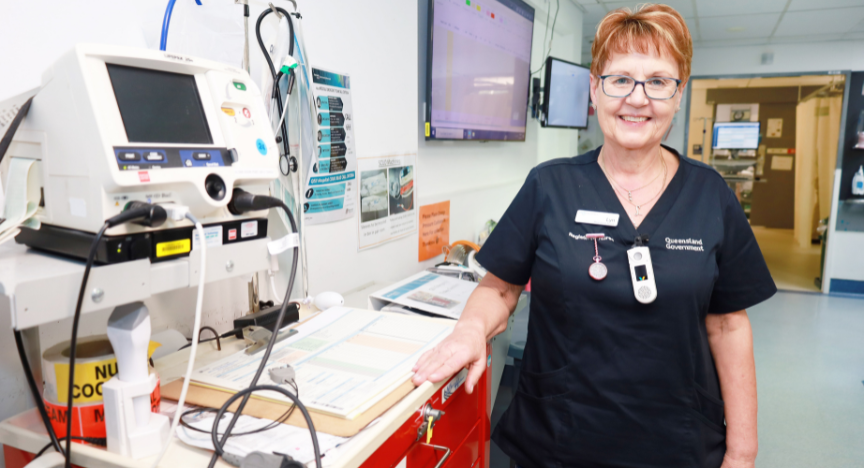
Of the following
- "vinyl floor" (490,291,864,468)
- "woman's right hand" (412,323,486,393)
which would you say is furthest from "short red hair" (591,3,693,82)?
"vinyl floor" (490,291,864,468)

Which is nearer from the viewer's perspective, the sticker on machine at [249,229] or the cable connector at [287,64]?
the sticker on machine at [249,229]

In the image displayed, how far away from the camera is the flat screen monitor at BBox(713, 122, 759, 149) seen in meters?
6.30

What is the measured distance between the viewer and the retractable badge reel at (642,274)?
102cm

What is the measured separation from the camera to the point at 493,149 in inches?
117

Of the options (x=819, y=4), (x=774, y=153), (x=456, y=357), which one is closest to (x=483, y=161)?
(x=456, y=357)

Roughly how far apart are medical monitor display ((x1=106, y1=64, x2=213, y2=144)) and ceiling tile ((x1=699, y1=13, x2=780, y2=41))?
4774 mm

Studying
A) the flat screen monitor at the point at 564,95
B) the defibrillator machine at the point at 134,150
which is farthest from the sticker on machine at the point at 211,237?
the flat screen monitor at the point at 564,95

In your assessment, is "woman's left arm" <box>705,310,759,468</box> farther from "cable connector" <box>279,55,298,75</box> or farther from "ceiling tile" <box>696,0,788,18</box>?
"ceiling tile" <box>696,0,788,18</box>

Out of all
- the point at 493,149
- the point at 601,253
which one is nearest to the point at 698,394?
the point at 601,253

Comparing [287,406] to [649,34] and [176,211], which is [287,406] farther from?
[649,34]

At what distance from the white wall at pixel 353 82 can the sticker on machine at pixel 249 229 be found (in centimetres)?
42

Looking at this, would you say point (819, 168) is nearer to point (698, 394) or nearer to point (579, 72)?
point (579, 72)

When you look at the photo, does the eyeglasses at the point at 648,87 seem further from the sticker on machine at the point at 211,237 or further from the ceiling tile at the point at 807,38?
the ceiling tile at the point at 807,38

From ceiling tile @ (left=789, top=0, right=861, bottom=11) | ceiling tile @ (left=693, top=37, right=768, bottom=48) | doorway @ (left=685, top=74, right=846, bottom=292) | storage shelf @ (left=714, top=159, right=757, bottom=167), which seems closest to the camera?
ceiling tile @ (left=789, top=0, right=861, bottom=11)
